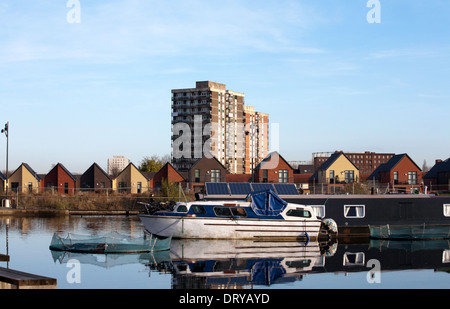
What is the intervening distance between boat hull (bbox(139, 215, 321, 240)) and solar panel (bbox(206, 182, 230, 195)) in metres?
5.43

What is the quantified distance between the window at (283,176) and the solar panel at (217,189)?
5962 cm

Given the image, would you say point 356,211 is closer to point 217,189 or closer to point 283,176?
point 217,189

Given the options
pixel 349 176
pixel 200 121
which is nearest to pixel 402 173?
pixel 349 176

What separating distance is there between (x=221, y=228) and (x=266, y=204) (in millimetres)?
3371

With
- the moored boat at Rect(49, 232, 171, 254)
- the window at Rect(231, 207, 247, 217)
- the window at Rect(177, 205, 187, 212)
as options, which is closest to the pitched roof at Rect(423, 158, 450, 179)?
the window at Rect(231, 207, 247, 217)

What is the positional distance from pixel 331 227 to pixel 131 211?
32.4 m

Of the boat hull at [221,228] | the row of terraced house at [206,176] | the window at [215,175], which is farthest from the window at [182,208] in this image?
the window at [215,175]

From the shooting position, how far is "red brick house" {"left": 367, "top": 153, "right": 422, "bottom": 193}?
103m

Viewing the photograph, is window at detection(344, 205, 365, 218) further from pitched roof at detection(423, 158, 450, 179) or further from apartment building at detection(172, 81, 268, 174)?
apartment building at detection(172, 81, 268, 174)

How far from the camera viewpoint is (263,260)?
3136 cm
